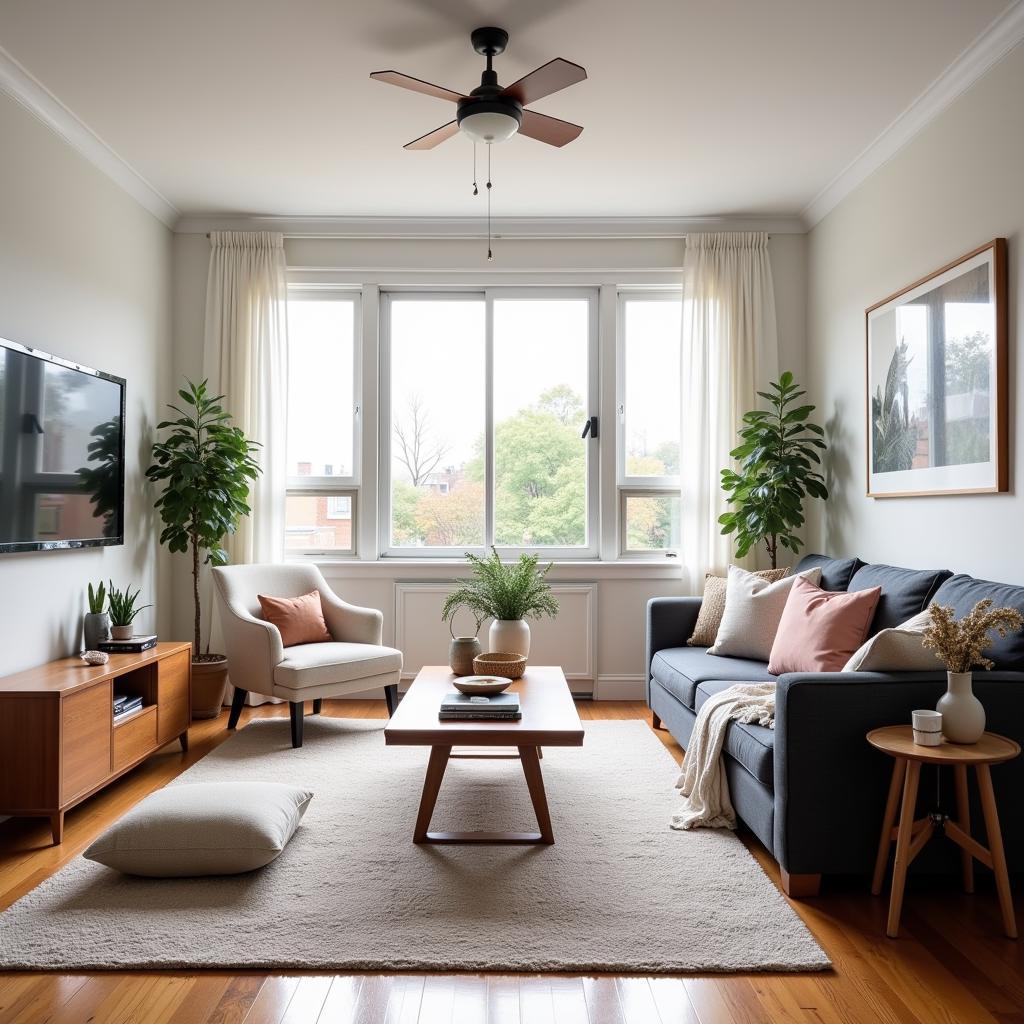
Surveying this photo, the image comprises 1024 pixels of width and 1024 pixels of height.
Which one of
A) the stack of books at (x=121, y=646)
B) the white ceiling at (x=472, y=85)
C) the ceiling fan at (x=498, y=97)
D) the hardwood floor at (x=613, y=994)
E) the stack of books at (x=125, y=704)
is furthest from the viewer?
the stack of books at (x=121, y=646)

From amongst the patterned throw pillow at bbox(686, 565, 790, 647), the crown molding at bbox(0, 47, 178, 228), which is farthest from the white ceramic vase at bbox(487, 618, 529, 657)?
the crown molding at bbox(0, 47, 178, 228)

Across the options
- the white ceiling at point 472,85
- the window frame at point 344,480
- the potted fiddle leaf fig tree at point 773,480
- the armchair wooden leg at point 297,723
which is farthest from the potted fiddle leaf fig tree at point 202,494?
the potted fiddle leaf fig tree at point 773,480

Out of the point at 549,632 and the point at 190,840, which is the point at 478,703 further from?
the point at 549,632

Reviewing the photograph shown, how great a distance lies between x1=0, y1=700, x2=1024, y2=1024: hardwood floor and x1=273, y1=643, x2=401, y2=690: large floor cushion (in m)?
2.00

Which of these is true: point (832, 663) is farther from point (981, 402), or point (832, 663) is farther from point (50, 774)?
point (50, 774)

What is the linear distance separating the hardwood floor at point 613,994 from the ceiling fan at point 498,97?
2.67 metres

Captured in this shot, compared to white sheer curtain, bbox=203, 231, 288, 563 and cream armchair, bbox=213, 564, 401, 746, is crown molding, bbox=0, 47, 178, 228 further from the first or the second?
cream armchair, bbox=213, 564, 401, 746

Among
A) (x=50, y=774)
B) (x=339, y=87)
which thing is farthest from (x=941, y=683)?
(x=339, y=87)

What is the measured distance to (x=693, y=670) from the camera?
3.86 m

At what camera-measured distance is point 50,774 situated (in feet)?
9.85

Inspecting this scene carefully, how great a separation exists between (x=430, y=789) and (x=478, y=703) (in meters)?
0.33

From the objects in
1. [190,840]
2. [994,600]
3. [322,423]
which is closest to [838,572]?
[994,600]

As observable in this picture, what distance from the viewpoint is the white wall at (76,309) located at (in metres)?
3.48

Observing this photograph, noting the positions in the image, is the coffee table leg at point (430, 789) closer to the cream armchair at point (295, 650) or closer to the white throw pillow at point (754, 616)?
the cream armchair at point (295, 650)
